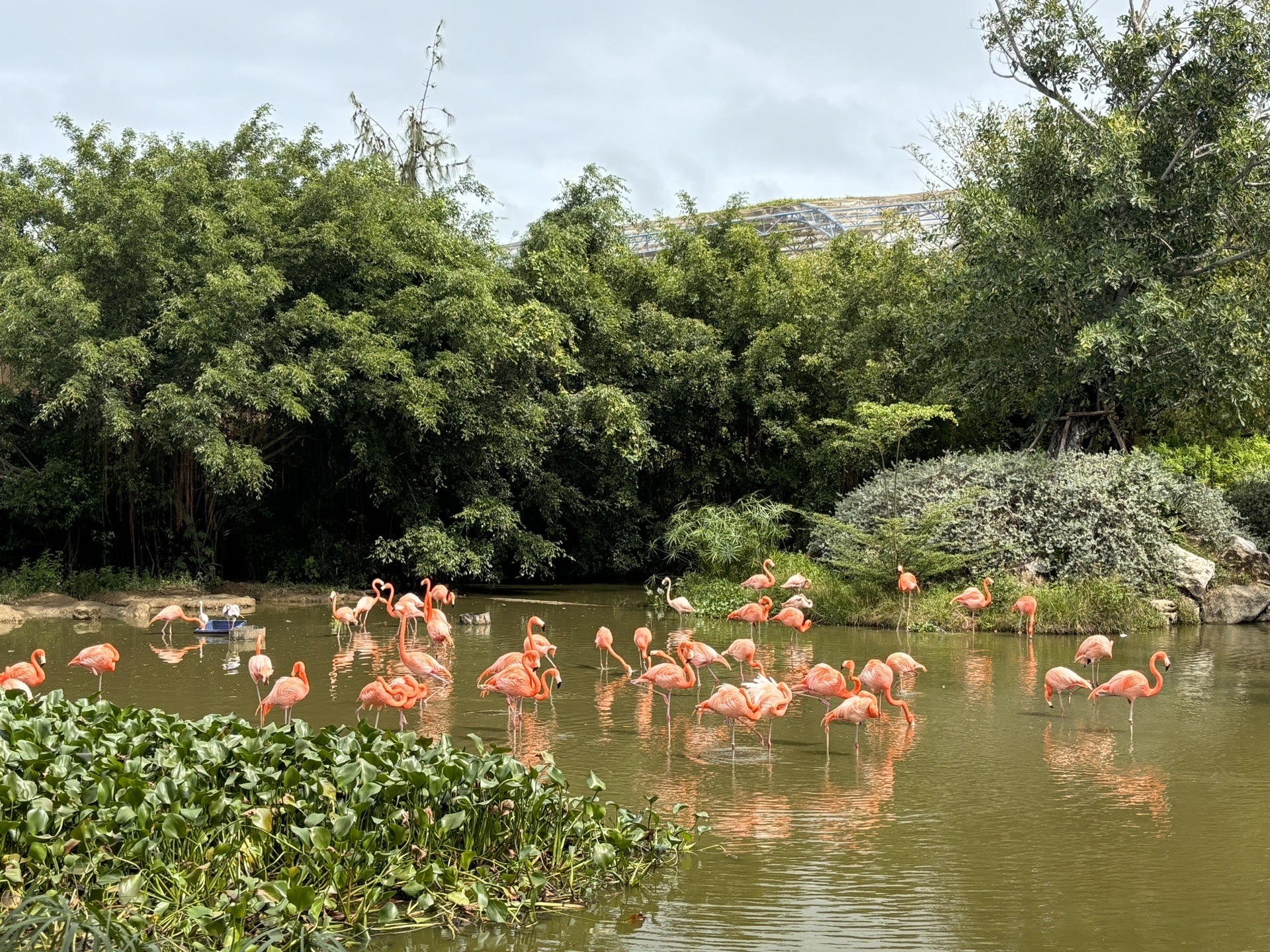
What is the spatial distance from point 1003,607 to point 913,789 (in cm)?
762

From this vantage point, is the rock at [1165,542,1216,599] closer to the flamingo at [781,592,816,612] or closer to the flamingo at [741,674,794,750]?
the flamingo at [781,592,816,612]

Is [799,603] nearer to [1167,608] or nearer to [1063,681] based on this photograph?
[1167,608]

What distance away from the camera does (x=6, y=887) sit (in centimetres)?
482

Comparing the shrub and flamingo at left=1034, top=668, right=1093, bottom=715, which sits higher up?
the shrub

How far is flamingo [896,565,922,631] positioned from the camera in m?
14.0

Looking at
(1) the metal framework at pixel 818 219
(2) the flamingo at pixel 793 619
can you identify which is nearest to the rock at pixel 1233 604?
(2) the flamingo at pixel 793 619

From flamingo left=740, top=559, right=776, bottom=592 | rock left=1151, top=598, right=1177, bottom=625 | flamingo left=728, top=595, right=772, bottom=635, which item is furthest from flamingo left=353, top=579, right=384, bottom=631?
rock left=1151, top=598, right=1177, bottom=625

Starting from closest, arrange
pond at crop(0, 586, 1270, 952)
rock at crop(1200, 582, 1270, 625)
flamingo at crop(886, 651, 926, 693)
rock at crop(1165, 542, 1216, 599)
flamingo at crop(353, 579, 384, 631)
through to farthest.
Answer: pond at crop(0, 586, 1270, 952)
flamingo at crop(886, 651, 926, 693)
flamingo at crop(353, 579, 384, 631)
rock at crop(1165, 542, 1216, 599)
rock at crop(1200, 582, 1270, 625)

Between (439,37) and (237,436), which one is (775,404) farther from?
(439,37)

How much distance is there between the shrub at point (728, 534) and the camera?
57.5ft

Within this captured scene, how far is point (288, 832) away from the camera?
5.34 metres

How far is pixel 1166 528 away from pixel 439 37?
1724cm

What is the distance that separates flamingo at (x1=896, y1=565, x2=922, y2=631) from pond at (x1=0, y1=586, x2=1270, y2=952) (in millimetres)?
830

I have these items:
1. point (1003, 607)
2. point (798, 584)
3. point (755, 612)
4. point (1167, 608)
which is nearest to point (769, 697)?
point (755, 612)
